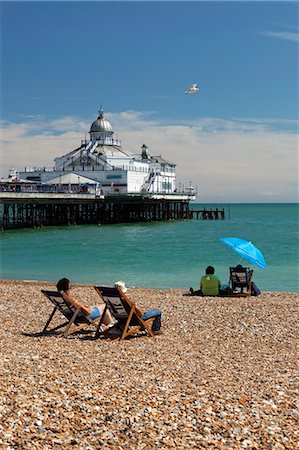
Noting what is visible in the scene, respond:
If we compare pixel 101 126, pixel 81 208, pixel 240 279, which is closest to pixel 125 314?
pixel 240 279

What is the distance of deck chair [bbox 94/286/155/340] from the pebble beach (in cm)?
15

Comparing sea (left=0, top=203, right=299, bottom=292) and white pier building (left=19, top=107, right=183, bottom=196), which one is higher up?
white pier building (left=19, top=107, right=183, bottom=196)

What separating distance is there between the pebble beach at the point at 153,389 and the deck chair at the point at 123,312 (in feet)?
0.50

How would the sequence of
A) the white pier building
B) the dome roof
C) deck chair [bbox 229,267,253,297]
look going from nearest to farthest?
deck chair [bbox 229,267,253,297], the white pier building, the dome roof

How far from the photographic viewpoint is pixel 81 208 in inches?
2223

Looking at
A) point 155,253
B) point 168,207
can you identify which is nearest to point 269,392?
point 155,253

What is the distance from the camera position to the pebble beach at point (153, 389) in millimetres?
4105

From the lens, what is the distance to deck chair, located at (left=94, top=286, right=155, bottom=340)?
7.47 meters

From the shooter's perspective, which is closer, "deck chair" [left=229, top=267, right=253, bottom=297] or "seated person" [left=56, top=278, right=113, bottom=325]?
"seated person" [left=56, top=278, right=113, bottom=325]

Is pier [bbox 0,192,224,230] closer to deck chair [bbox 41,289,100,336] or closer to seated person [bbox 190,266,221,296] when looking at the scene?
seated person [bbox 190,266,221,296]

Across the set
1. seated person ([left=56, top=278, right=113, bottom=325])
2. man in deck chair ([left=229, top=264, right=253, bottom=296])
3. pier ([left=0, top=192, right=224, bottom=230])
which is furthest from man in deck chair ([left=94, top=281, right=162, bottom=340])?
pier ([left=0, top=192, right=224, bottom=230])

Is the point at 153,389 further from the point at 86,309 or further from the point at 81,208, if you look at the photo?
the point at 81,208

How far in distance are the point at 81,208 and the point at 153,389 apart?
51.8 metres

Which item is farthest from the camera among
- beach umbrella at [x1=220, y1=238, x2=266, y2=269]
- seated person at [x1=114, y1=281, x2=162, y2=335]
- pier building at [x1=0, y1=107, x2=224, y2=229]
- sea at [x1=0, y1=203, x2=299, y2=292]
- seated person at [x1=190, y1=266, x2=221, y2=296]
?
pier building at [x1=0, y1=107, x2=224, y2=229]
